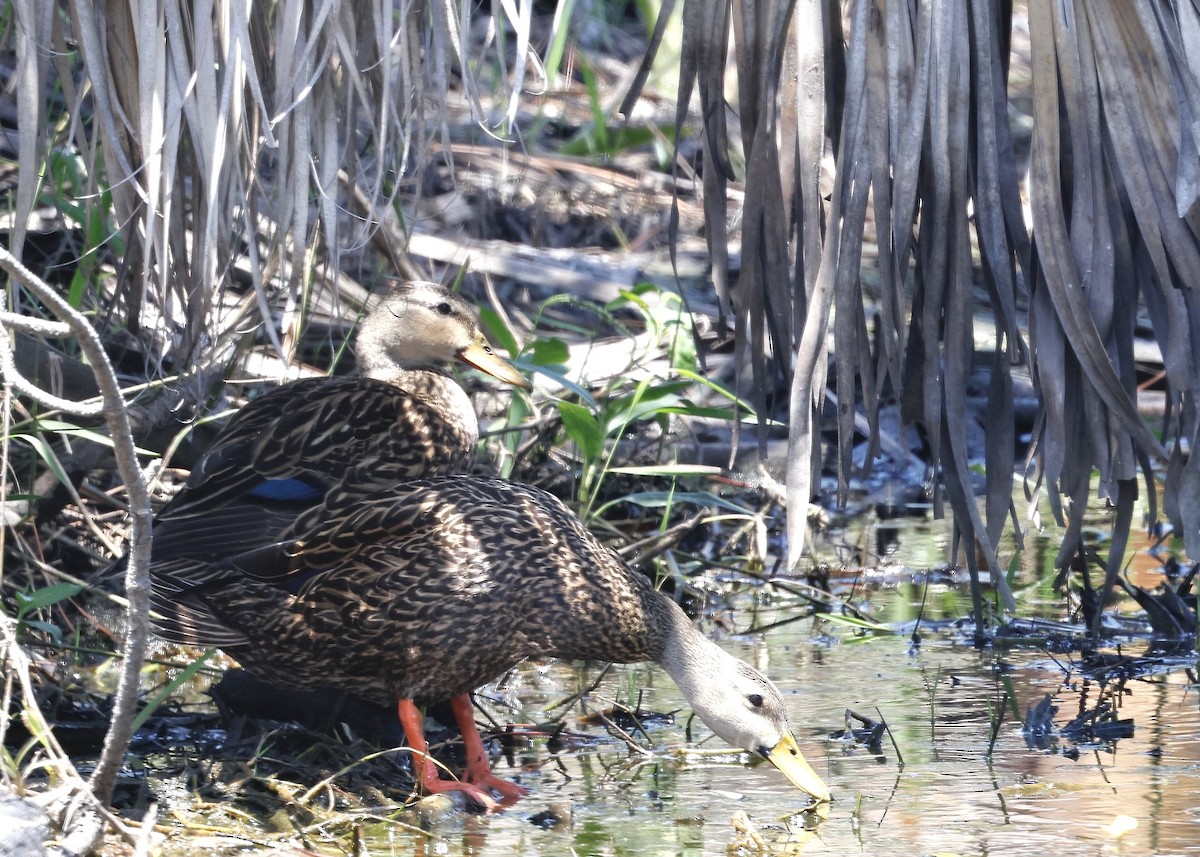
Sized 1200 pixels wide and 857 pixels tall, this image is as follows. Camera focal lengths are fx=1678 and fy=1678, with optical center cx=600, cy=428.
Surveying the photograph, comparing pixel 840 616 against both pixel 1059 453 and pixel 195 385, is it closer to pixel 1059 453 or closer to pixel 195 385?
pixel 1059 453

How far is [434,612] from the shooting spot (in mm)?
3986

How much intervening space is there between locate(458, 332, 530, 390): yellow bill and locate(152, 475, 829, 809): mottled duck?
118 centimetres

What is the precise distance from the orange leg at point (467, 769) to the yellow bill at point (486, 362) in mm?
1501

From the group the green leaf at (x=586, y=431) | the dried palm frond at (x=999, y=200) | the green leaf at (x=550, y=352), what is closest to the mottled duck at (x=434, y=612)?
the dried palm frond at (x=999, y=200)

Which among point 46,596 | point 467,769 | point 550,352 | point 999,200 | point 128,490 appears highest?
point 999,200

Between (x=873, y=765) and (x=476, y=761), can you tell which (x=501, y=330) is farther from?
(x=873, y=765)

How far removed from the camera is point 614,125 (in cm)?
1032

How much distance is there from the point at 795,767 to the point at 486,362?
81.0 inches

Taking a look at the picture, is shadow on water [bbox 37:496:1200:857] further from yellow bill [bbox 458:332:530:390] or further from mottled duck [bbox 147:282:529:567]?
yellow bill [bbox 458:332:530:390]

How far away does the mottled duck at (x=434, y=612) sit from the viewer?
399 centimetres

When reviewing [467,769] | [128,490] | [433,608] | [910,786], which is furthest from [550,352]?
[128,490]

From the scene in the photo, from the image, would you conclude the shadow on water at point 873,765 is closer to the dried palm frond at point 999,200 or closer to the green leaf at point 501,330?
the dried palm frond at point 999,200

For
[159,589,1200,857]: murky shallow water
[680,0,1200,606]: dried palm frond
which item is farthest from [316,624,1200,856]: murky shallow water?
[680,0,1200,606]: dried palm frond

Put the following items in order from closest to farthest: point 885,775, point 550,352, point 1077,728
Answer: point 885,775
point 1077,728
point 550,352
